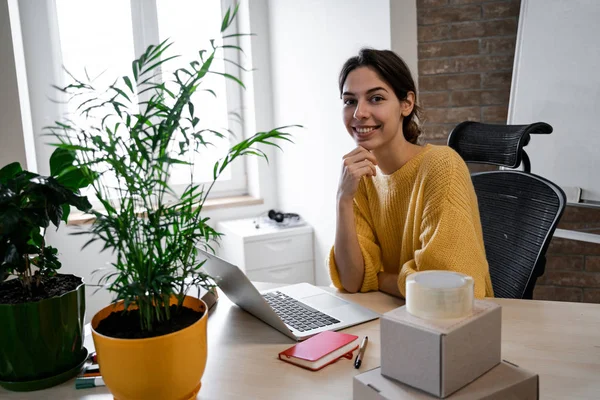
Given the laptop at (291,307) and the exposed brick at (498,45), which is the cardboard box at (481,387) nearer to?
the laptop at (291,307)

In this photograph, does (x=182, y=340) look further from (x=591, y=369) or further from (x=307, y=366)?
(x=591, y=369)

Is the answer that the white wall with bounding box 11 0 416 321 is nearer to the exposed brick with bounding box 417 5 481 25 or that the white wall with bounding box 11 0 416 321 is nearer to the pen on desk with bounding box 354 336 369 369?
the exposed brick with bounding box 417 5 481 25

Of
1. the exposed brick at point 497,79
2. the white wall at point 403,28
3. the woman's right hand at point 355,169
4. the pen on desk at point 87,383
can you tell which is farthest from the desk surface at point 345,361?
the exposed brick at point 497,79

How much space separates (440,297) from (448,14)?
98.4 inches

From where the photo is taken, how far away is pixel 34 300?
0.97m

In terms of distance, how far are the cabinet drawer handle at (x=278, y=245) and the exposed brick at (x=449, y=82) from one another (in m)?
1.12

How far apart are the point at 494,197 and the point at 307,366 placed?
0.89 m

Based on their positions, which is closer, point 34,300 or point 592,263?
point 34,300

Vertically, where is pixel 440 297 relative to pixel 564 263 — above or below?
above

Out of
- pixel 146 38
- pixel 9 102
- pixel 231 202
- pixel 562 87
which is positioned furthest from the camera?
pixel 231 202

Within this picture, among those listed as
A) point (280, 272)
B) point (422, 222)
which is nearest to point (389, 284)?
point (422, 222)

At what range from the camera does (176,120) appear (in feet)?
2.64

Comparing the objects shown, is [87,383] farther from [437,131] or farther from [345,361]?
[437,131]

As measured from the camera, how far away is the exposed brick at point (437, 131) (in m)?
3.00
